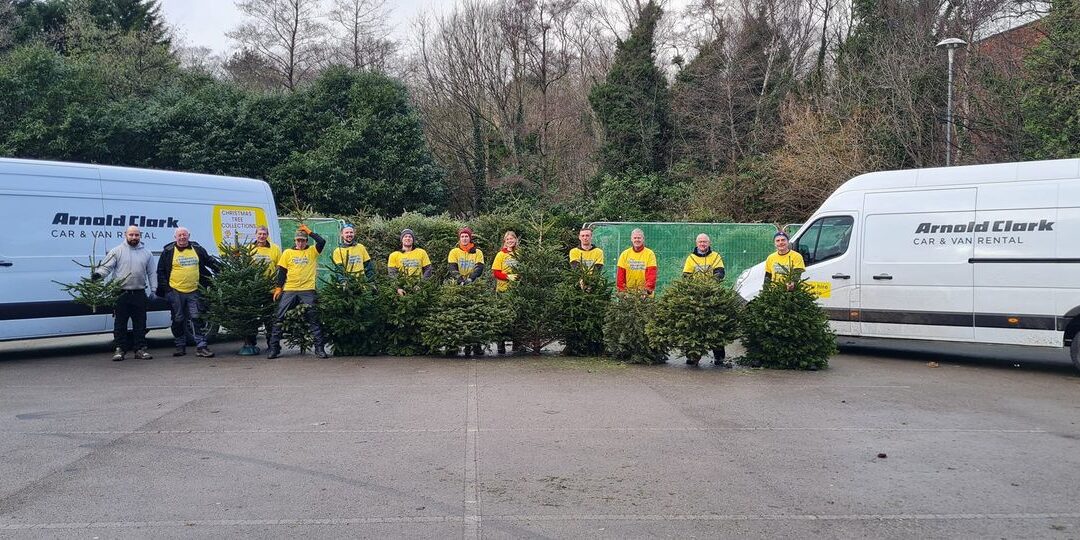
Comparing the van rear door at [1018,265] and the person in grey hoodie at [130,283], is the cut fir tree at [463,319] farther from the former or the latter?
the van rear door at [1018,265]

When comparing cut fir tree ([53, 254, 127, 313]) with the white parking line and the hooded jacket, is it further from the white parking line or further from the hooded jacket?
the white parking line

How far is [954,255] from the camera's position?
11805 mm

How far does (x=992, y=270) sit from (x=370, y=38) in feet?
115

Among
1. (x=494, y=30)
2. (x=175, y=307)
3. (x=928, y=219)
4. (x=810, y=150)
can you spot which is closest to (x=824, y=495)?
(x=928, y=219)

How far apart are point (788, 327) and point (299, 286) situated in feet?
21.1

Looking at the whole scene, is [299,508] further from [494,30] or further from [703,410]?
[494,30]

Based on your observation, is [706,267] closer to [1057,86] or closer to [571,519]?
[571,519]

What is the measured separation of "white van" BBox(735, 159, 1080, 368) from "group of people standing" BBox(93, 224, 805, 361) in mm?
1739

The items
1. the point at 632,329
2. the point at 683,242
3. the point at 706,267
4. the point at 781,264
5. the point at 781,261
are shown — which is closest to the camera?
the point at 632,329

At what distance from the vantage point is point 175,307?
12109mm

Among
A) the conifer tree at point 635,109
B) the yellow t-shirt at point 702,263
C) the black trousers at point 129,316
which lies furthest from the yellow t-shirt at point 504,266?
the conifer tree at point 635,109

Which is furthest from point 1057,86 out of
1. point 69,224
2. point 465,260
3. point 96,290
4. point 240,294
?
point 69,224

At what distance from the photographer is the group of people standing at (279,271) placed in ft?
38.1

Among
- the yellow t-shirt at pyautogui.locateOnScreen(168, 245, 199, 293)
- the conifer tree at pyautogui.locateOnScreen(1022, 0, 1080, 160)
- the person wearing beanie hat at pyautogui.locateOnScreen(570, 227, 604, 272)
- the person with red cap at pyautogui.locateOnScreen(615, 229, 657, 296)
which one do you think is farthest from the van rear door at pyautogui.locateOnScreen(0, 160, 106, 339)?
the conifer tree at pyautogui.locateOnScreen(1022, 0, 1080, 160)
